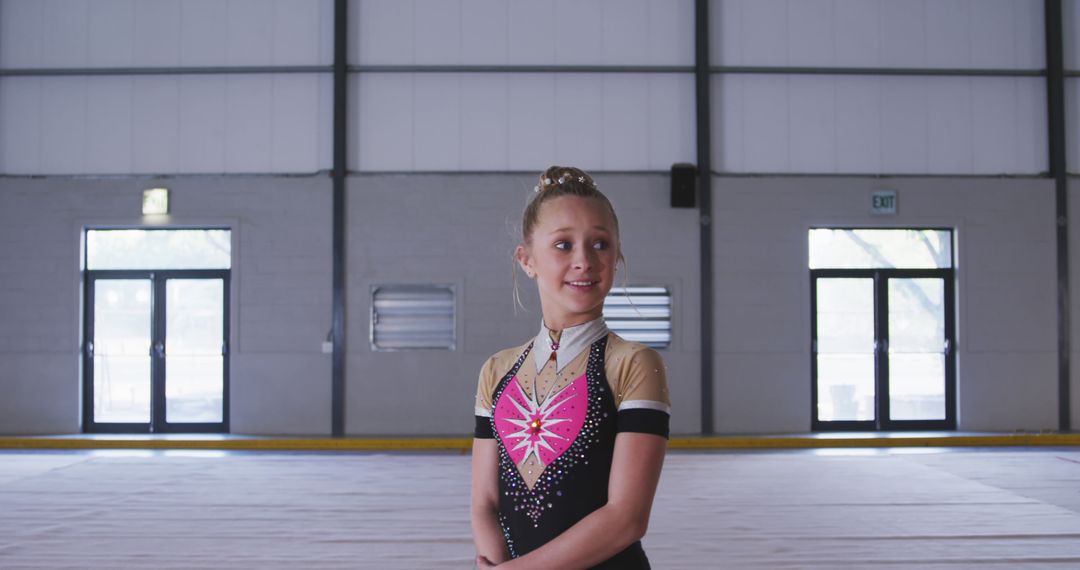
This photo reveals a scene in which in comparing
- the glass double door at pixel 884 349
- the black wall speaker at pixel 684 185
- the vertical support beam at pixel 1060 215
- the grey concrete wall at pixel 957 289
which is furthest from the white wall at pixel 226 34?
the vertical support beam at pixel 1060 215

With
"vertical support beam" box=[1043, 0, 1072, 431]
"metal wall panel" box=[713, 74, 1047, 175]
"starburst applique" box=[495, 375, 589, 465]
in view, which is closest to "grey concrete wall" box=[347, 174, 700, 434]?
"metal wall panel" box=[713, 74, 1047, 175]

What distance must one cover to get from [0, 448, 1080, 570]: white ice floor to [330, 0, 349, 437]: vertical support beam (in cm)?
299

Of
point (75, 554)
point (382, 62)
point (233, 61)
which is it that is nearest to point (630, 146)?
point (382, 62)

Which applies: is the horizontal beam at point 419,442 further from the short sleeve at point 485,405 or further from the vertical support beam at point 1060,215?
the short sleeve at point 485,405

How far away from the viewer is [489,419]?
1.44m

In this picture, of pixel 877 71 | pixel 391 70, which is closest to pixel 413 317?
pixel 391 70

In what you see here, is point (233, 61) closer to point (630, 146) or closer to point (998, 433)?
point (630, 146)

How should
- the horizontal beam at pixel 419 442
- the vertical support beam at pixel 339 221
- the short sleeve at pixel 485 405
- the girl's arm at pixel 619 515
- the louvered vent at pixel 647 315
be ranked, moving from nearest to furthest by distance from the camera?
the girl's arm at pixel 619 515 → the short sleeve at pixel 485 405 → the horizontal beam at pixel 419 442 → the vertical support beam at pixel 339 221 → the louvered vent at pixel 647 315

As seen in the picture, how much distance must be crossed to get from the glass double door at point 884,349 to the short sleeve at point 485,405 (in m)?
8.29

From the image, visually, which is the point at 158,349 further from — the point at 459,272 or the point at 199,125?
the point at 459,272

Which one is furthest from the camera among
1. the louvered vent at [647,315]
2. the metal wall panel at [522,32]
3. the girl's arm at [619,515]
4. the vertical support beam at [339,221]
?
the metal wall panel at [522,32]

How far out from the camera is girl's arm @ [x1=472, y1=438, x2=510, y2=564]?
4.50 ft

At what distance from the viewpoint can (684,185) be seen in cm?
878

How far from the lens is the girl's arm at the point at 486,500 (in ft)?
4.50
